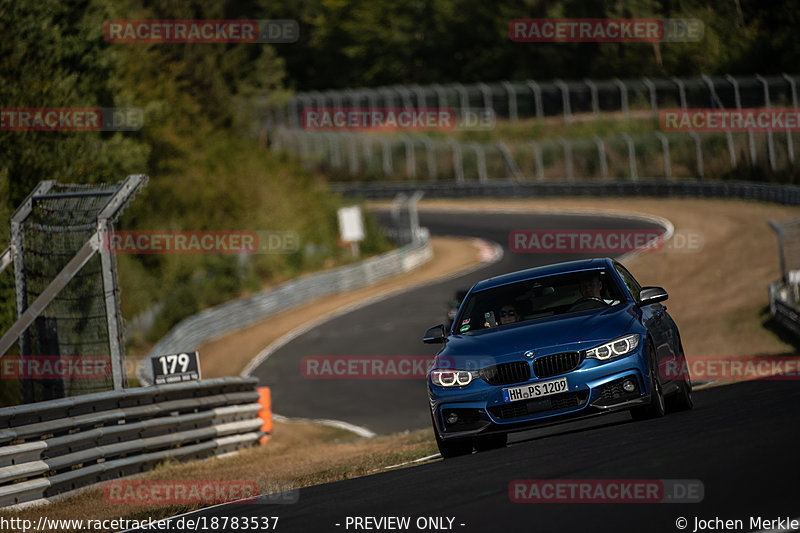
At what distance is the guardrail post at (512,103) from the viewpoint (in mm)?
70750

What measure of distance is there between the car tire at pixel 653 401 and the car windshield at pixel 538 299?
776mm

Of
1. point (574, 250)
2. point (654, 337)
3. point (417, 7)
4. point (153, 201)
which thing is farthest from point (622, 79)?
point (654, 337)

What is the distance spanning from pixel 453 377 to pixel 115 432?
449cm

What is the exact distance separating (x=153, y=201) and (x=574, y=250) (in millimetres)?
15272

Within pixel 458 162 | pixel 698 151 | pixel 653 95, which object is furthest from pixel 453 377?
pixel 458 162

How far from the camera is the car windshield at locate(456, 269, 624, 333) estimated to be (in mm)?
10953

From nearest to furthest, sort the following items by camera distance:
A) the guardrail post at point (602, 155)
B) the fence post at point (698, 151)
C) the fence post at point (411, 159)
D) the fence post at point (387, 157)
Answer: the fence post at point (698, 151) → the guardrail post at point (602, 155) → the fence post at point (411, 159) → the fence post at point (387, 157)

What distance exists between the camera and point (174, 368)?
1502cm

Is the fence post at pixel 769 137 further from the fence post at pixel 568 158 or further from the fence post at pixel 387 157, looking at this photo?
the fence post at pixel 387 157

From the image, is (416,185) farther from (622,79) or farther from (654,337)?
(654,337)

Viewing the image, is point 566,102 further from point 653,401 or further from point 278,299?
point 653,401

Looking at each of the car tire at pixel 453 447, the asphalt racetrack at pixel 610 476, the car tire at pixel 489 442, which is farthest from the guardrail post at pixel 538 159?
the car tire at pixel 453 447

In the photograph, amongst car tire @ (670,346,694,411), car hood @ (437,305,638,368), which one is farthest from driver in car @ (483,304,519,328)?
car tire @ (670,346,694,411)

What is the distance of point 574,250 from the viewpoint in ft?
142
